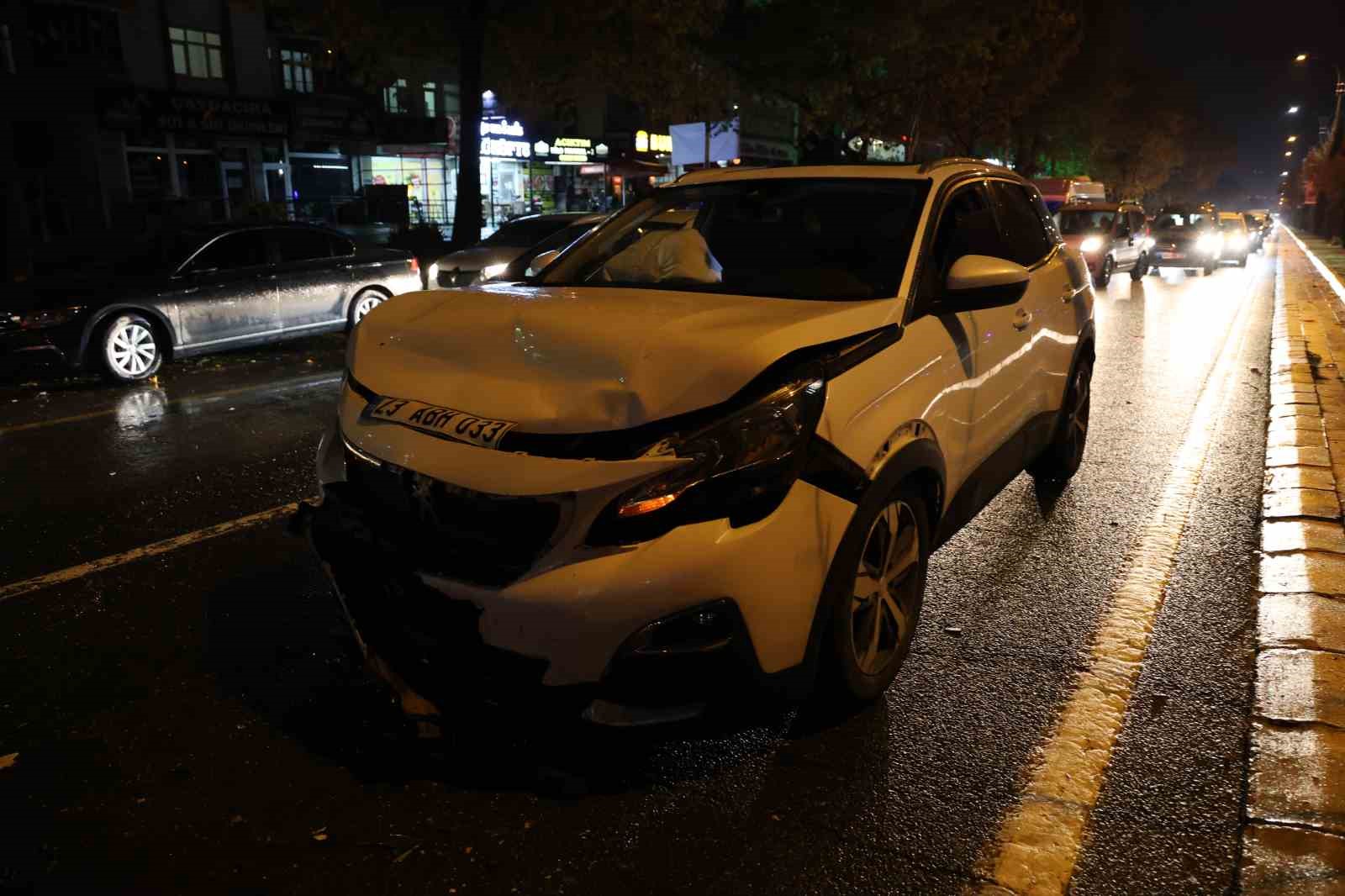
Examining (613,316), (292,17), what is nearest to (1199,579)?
(613,316)

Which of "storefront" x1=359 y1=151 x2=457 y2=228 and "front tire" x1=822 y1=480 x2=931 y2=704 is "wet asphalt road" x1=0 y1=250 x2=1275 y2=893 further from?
"storefront" x1=359 y1=151 x2=457 y2=228

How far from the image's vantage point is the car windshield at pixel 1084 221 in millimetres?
20500

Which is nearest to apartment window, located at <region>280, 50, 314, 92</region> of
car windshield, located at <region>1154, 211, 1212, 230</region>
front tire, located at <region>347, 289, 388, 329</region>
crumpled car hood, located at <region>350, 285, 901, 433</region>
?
front tire, located at <region>347, 289, 388, 329</region>

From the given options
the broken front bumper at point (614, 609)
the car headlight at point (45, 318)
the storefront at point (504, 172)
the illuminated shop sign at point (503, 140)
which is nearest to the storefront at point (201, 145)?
the storefront at point (504, 172)

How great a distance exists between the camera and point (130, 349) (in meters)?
9.83

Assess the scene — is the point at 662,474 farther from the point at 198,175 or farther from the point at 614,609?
the point at 198,175

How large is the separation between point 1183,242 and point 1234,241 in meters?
5.15

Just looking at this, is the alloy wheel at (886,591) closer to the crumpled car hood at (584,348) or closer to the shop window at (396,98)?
the crumpled car hood at (584,348)

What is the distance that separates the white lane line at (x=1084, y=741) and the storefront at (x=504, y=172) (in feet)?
113

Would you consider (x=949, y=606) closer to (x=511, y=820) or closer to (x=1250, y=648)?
(x=1250, y=648)

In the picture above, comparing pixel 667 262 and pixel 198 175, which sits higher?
pixel 198 175

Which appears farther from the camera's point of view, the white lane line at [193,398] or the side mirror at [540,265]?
the white lane line at [193,398]

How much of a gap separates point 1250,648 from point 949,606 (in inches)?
44.9

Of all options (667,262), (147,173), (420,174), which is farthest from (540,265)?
(420,174)
